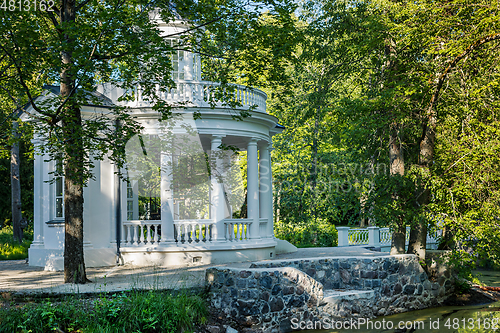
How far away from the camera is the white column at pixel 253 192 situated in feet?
51.2

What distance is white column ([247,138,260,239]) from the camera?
15.6m

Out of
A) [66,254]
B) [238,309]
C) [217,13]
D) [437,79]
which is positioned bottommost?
[238,309]

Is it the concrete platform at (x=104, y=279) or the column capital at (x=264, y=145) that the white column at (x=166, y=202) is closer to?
the concrete platform at (x=104, y=279)

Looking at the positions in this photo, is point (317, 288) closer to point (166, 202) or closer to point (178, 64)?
point (166, 202)

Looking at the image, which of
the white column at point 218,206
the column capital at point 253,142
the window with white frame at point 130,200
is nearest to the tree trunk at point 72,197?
the white column at point 218,206

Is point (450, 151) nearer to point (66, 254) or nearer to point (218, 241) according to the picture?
point (218, 241)

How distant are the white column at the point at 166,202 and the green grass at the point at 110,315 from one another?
5.47 metres

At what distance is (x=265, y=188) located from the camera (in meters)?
17.2

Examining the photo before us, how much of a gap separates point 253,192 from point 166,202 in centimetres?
317

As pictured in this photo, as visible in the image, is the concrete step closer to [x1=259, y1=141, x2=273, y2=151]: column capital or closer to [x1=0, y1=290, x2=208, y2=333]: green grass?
[x1=0, y1=290, x2=208, y2=333]: green grass

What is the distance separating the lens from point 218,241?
48.3 feet

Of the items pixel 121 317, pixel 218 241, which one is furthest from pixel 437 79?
pixel 121 317

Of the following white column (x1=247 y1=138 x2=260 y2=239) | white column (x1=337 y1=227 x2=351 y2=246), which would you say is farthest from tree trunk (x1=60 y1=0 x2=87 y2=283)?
white column (x1=337 y1=227 x2=351 y2=246)

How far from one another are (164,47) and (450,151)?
798 cm
